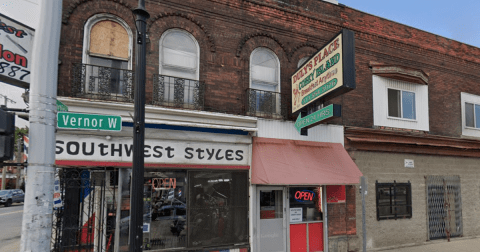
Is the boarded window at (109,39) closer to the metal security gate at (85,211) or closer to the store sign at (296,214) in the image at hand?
the metal security gate at (85,211)

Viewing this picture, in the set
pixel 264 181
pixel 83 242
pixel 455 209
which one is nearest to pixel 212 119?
pixel 264 181

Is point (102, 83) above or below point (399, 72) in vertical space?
below

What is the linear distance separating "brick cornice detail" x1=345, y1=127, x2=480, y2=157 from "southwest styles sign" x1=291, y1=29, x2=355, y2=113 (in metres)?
2.59

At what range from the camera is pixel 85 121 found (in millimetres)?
4465

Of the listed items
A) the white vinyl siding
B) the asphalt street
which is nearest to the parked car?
the asphalt street

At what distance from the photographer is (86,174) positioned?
24.5ft

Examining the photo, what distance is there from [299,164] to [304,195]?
125cm

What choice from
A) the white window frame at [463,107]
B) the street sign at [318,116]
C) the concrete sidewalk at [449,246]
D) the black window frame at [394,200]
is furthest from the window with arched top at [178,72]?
the white window frame at [463,107]

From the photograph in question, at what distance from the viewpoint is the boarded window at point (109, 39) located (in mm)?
7746

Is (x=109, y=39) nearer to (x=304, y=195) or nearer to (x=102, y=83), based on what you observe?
(x=102, y=83)

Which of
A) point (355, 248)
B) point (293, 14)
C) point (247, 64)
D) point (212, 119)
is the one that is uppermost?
point (293, 14)

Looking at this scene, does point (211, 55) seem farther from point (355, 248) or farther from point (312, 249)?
point (355, 248)

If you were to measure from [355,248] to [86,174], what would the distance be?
8364mm

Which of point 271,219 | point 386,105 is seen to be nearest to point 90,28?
point 271,219
